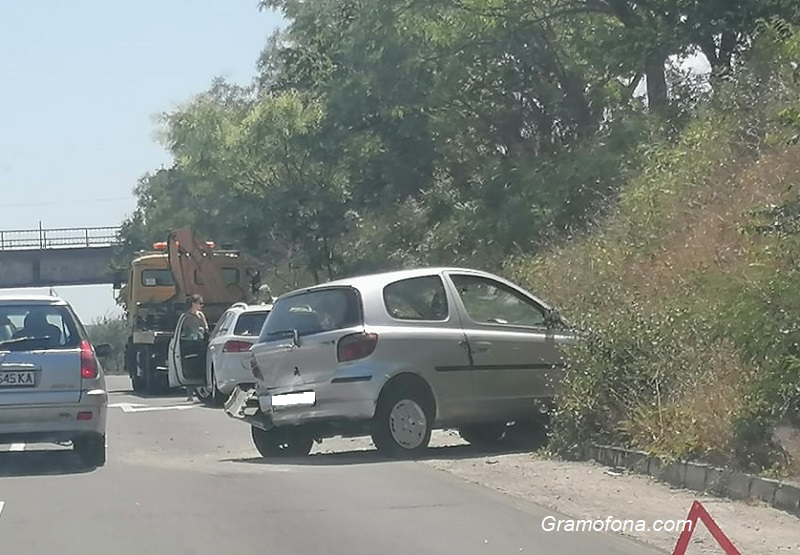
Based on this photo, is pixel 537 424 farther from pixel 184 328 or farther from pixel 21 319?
pixel 184 328

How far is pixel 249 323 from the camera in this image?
79.8 feet

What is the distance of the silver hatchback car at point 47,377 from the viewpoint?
44.8 feet

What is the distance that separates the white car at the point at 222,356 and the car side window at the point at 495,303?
7401 mm

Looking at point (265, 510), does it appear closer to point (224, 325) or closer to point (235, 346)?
point (235, 346)

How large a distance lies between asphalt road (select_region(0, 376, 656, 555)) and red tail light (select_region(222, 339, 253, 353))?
25.2 ft

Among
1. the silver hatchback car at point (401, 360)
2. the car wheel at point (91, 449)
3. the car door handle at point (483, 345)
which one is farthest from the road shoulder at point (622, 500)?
the car wheel at point (91, 449)

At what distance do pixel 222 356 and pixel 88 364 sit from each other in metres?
10.1

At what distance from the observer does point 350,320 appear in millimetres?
14289

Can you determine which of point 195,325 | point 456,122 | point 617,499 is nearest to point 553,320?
point 617,499

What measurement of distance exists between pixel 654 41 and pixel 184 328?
33.6 ft

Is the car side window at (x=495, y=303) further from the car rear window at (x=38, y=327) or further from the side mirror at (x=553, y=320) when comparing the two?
the car rear window at (x=38, y=327)

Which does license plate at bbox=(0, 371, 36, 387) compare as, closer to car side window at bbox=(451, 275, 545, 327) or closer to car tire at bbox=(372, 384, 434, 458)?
car tire at bbox=(372, 384, 434, 458)

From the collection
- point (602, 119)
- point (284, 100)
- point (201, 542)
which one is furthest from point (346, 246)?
point (201, 542)

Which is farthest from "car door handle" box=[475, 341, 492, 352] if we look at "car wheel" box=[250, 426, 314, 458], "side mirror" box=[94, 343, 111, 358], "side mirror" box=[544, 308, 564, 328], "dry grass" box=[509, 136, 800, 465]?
"side mirror" box=[94, 343, 111, 358]
